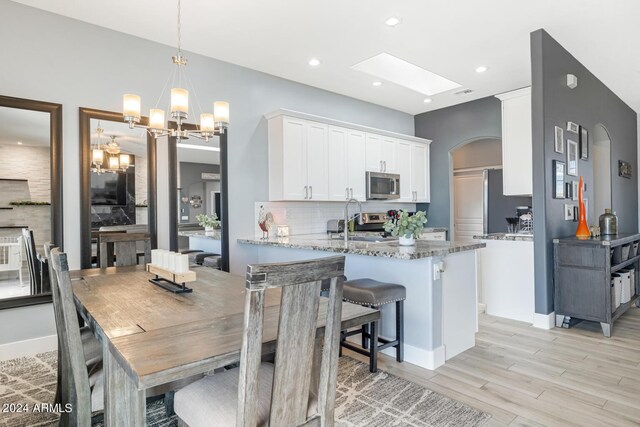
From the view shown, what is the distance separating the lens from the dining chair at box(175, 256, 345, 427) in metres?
1.09

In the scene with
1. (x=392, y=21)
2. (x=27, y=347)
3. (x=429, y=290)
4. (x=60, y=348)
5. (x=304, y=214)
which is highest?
(x=392, y=21)

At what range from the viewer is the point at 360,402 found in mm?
Answer: 2289

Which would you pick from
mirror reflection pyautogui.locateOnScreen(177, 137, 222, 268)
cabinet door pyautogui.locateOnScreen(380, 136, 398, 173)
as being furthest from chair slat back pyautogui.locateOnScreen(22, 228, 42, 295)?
cabinet door pyautogui.locateOnScreen(380, 136, 398, 173)

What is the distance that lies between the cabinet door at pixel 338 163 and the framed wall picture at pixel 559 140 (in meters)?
2.39

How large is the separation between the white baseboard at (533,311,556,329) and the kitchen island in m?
0.94

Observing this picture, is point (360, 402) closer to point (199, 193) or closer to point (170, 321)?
point (170, 321)

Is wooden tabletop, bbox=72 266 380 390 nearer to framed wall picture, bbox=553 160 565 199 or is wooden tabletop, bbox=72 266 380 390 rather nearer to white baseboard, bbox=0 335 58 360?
white baseboard, bbox=0 335 58 360

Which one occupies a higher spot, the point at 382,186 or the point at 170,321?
the point at 382,186

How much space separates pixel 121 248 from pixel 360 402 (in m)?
2.27

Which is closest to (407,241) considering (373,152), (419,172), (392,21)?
(392,21)

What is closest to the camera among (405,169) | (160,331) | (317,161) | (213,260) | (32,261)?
(160,331)

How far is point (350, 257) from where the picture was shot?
343 centimetres

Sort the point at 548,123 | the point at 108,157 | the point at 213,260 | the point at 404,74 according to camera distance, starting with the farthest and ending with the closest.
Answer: the point at 404,74 → the point at 213,260 → the point at 548,123 → the point at 108,157

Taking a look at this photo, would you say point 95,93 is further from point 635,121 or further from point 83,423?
point 635,121
